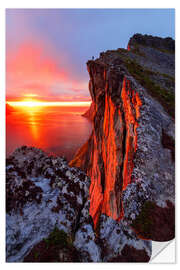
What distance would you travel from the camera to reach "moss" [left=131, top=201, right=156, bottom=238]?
459 cm

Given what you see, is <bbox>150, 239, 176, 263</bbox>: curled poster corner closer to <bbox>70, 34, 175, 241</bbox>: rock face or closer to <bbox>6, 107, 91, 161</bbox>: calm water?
<bbox>70, 34, 175, 241</bbox>: rock face

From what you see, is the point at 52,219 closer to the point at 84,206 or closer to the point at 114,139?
the point at 84,206

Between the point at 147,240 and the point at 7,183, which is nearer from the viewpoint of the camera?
the point at 7,183

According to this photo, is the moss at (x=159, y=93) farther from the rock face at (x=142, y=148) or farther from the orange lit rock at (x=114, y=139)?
the orange lit rock at (x=114, y=139)

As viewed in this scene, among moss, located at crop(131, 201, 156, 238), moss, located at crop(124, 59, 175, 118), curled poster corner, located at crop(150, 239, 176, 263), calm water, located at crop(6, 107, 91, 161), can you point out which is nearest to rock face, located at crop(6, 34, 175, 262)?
moss, located at crop(131, 201, 156, 238)

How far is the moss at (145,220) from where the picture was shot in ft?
15.1

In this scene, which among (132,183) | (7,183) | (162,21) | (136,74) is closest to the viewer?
(7,183)

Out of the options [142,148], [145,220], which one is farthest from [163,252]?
[142,148]

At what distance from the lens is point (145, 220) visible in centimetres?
472

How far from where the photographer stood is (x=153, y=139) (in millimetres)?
6766

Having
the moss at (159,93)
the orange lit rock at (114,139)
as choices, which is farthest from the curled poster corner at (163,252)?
the moss at (159,93)

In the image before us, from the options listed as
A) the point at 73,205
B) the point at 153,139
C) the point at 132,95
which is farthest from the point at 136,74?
the point at 73,205

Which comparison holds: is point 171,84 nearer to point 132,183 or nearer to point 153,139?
point 153,139
